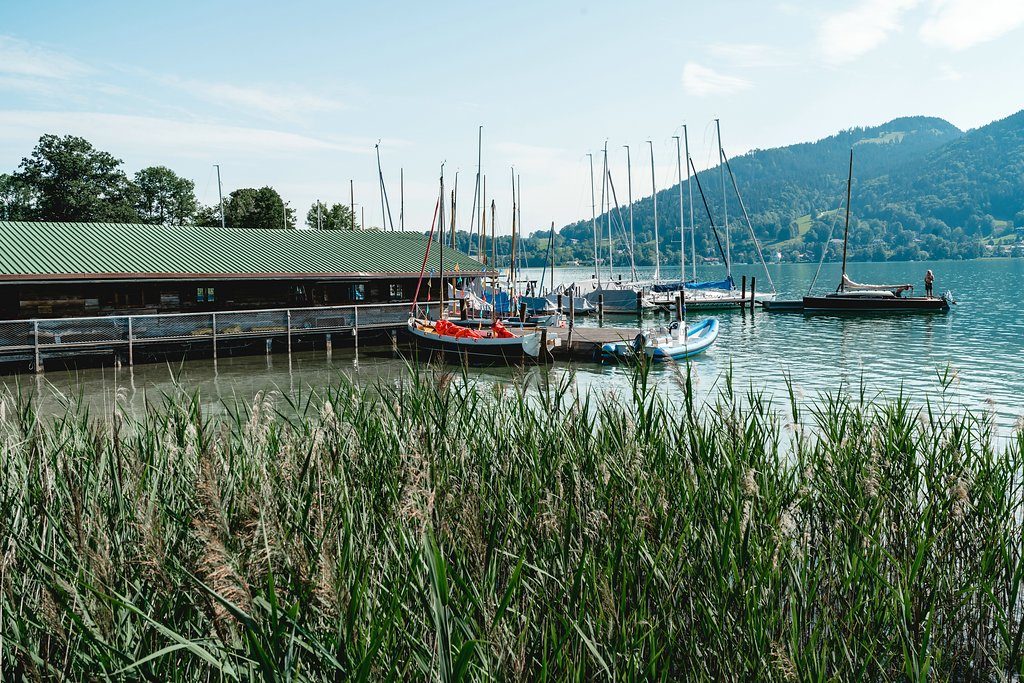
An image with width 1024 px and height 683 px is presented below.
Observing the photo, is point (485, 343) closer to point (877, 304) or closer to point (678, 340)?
point (678, 340)

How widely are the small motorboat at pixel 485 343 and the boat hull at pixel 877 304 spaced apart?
85.0 feet

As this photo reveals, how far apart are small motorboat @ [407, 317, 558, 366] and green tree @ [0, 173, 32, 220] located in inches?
1940

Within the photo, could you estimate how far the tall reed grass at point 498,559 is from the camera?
9.12 ft

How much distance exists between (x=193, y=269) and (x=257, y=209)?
3323cm

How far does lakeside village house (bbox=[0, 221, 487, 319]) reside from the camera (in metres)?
26.7

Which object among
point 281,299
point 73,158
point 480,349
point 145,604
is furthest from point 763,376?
point 73,158

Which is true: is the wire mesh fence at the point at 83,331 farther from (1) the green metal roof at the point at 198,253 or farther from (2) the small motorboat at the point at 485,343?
(2) the small motorboat at the point at 485,343

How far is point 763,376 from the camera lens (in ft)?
78.9

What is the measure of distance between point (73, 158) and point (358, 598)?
229 ft

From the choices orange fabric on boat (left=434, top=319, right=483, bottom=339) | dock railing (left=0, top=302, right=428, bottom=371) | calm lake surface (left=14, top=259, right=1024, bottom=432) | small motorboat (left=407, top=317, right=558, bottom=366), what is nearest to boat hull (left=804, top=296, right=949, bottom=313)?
calm lake surface (left=14, top=259, right=1024, bottom=432)

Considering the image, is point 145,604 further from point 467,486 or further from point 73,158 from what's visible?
point 73,158

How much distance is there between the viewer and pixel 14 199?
208 feet

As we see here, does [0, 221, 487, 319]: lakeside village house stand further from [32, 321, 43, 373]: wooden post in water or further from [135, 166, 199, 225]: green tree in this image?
[135, 166, 199, 225]: green tree

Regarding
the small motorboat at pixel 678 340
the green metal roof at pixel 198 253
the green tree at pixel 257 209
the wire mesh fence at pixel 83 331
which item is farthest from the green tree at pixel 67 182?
the small motorboat at pixel 678 340
